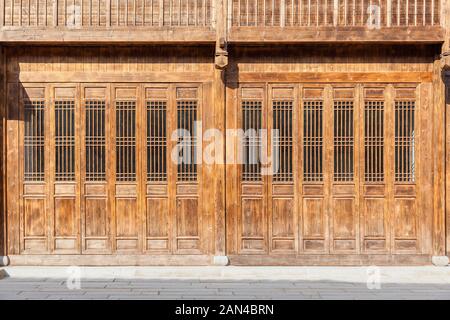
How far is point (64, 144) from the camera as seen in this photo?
31.6 ft

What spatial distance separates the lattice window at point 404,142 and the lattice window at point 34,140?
643cm

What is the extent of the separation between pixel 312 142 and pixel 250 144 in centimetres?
112

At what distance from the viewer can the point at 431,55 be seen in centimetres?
964

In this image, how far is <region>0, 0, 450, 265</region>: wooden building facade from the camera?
9.59 metres

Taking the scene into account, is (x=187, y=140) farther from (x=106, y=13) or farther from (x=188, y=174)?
(x=106, y=13)

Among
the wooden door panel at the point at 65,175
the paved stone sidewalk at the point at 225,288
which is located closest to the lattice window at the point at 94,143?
the wooden door panel at the point at 65,175

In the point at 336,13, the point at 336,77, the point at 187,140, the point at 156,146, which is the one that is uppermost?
the point at 336,13

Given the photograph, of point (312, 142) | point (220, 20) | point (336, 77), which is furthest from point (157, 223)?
point (336, 77)

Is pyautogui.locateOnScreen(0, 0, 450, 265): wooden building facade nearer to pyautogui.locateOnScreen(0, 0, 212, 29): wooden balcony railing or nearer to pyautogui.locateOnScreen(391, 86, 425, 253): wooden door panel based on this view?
pyautogui.locateOnScreen(391, 86, 425, 253): wooden door panel

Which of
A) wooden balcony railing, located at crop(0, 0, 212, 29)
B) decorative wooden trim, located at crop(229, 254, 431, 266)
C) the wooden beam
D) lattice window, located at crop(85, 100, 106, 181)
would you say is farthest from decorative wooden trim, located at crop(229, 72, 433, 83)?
decorative wooden trim, located at crop(229, 254, 431, 266)

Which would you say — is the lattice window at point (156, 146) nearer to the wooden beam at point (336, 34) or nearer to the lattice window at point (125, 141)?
the lattice window at point (125, 141)

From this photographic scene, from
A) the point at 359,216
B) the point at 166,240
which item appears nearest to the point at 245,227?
the point at 166,240

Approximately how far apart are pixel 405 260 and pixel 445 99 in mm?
2982

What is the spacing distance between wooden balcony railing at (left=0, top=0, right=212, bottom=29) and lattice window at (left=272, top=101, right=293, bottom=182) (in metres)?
2.01
